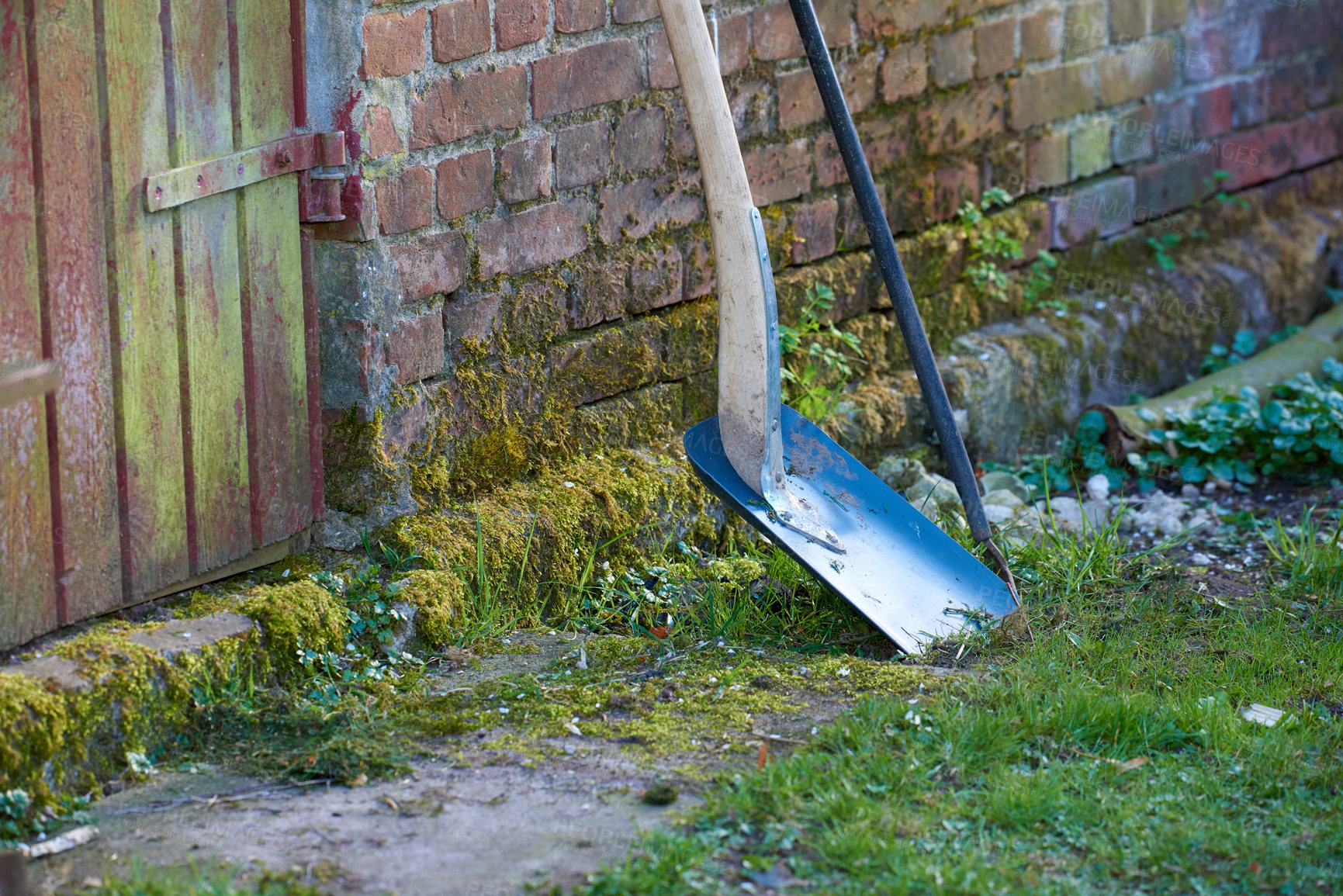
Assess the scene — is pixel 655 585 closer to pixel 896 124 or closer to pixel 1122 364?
pixel 896 124

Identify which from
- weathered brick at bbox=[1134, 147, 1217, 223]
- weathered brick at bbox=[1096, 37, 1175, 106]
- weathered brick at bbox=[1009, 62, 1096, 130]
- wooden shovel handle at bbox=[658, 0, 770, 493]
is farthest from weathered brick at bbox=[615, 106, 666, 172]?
weathered brick at bbox=[1134, 147, 1217, 223]

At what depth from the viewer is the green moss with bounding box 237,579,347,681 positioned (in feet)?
7.69

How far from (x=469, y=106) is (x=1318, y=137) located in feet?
12.1

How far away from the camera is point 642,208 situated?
307 cm

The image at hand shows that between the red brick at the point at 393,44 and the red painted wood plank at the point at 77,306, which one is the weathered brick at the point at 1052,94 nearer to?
the red brick at the point at 393,44

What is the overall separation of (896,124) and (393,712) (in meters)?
2.11

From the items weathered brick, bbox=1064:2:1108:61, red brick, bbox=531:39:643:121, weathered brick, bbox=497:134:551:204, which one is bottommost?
weathered brick, bbox=497:134:551:204

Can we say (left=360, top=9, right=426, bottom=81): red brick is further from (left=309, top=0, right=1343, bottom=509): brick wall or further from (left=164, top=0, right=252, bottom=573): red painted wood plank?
(left=164, top=0, right=252, bottom=573): red painted wood plank

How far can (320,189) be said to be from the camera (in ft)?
8.22

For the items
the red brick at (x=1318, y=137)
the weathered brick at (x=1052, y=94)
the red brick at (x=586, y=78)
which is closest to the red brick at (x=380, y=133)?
the red brick at (x=586, y=78)

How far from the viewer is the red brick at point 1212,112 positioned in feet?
15.2

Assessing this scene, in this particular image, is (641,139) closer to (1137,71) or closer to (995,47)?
(995,47)

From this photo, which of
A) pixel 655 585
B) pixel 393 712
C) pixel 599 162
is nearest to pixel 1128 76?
pixel 599 162

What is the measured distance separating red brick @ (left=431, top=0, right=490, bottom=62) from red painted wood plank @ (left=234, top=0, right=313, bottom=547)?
279 millimetres
